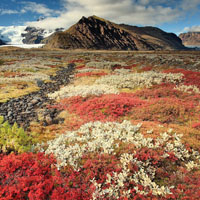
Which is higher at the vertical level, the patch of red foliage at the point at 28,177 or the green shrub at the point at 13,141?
the green shrub at the point at 13,141

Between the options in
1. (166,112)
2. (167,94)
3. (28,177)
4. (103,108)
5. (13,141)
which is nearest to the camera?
(28,177)

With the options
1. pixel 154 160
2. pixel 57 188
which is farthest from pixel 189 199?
pixel 57 188

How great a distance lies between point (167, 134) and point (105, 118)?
15.8 feet

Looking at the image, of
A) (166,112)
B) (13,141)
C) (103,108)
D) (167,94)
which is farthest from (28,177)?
(167,94)

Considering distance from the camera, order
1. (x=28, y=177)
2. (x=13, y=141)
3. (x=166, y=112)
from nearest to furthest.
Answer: (x=28, y=177), (x=13, y=141), (x=166, y=112)

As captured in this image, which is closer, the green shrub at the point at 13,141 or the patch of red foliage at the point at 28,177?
the patch of red foliage at the point at 28,177

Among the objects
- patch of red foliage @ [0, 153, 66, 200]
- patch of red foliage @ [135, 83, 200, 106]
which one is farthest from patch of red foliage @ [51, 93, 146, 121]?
patch of red foliage @ [0, 153, 66, 200]

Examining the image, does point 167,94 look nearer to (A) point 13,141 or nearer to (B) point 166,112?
(B) point 166,112

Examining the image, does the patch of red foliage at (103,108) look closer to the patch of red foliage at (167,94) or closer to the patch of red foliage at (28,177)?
the patch of red foliage at (167,94)

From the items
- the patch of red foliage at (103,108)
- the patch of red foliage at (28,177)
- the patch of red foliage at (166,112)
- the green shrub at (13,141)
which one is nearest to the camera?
the patch of red foliage at (28,177)

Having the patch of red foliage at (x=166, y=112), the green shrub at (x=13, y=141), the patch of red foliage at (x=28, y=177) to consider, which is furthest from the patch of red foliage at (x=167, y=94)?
the patch of red foliage at (x=28, y=177)

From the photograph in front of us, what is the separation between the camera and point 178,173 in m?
5.95

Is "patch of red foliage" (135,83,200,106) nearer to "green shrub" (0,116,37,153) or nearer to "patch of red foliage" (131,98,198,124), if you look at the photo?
"patch of red foliage" (131,98,198,124)

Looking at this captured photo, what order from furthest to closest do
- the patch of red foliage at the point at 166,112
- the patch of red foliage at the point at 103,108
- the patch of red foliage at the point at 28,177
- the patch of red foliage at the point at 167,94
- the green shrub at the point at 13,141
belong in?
1. the patch of red foliage at the point at 167,94
2. the patch of red foliage at the point at 103,108
3. the patch of red foliage at the point at 166,112
4. the green shrub at the point at 13,141
5. the patch of red foliage at the point at 28,177
